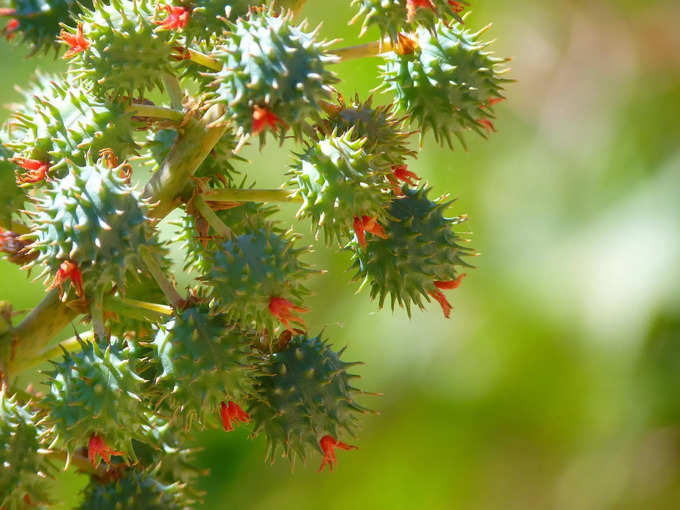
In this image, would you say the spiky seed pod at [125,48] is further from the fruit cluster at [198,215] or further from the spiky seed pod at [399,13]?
the spiky seed pod at [399,13]

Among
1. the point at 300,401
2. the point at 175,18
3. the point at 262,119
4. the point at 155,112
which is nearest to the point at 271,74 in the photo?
the point at 262,119

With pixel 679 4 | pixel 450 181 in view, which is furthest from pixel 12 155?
pixel 679 4

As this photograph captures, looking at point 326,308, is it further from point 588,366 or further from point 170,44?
point 170,44

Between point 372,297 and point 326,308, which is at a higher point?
point 326,308

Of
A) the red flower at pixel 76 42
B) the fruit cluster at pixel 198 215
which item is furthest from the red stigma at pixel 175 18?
the red flower at pixel 76 42

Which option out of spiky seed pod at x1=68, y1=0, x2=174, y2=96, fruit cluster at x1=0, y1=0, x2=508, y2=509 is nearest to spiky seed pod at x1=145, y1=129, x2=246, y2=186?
fruit cluster at x1=0, y1=0, x2=508, y2=509

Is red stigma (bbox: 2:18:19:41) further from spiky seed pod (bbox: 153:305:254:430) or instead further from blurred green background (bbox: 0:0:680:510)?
blurred green background (bbox: 0:0:680:510)

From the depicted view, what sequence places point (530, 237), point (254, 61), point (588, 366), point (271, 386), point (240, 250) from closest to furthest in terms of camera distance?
point (254, 61) < point (240, 250) < point (271, 386) < point (588, 366) < point (530, 237)
